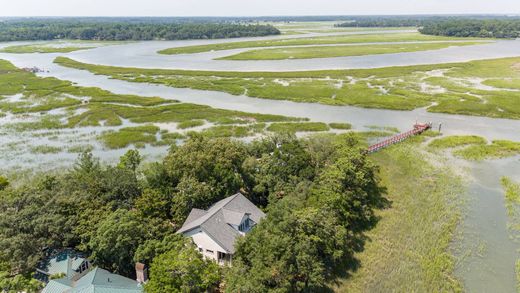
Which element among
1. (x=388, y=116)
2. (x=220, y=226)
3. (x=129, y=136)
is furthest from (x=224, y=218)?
(x=388, y=116)

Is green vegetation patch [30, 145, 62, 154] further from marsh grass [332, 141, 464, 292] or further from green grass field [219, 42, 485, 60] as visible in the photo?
green grass field [219, 42, 485, 60]

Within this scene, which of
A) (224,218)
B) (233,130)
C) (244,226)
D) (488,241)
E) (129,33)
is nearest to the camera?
(224,218)

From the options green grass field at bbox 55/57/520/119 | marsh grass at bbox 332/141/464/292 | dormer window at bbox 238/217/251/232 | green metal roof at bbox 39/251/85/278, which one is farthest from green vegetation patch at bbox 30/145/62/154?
marsh grass at bbox 332/141/464/292

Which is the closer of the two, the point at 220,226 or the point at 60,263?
the point at 60,263

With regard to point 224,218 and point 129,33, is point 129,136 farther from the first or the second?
point 129,33

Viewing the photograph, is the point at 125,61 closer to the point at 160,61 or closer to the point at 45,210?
the point at 160,61

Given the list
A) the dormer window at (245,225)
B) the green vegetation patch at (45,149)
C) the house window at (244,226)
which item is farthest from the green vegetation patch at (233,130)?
the house window at (244,226)

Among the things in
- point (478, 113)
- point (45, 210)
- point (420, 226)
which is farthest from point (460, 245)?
point (478, 113)
